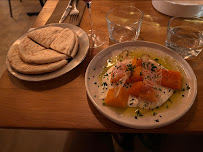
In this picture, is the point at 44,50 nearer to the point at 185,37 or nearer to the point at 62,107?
the point at 62,107

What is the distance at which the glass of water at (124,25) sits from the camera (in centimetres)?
118

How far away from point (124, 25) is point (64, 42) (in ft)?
1.45

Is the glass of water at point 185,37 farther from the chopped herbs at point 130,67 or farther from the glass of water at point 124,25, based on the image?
the chopped herbs at point 130,67

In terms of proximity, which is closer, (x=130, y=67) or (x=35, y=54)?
(x=130, y=67)

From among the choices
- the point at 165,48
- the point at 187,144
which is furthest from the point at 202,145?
the point at 165,48

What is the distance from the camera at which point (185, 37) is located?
112 cm

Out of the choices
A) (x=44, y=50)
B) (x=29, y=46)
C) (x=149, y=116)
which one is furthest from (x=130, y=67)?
(x=29, y=46)

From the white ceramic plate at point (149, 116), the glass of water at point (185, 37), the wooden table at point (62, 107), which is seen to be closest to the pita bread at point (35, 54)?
the wooden table at point (62, 107)

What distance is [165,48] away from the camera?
3.33 ft

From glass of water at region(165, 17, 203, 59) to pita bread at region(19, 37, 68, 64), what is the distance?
0.73 meters

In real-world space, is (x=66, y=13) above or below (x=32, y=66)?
above

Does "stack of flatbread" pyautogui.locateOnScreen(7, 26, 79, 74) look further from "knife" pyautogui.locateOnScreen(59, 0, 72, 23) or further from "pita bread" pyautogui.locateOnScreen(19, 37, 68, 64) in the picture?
"knife" pyautogui.locateOnScreen(59, 0, 72, 23)

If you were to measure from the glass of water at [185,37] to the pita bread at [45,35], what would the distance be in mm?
829

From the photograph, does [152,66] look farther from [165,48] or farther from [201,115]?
[201,115]
